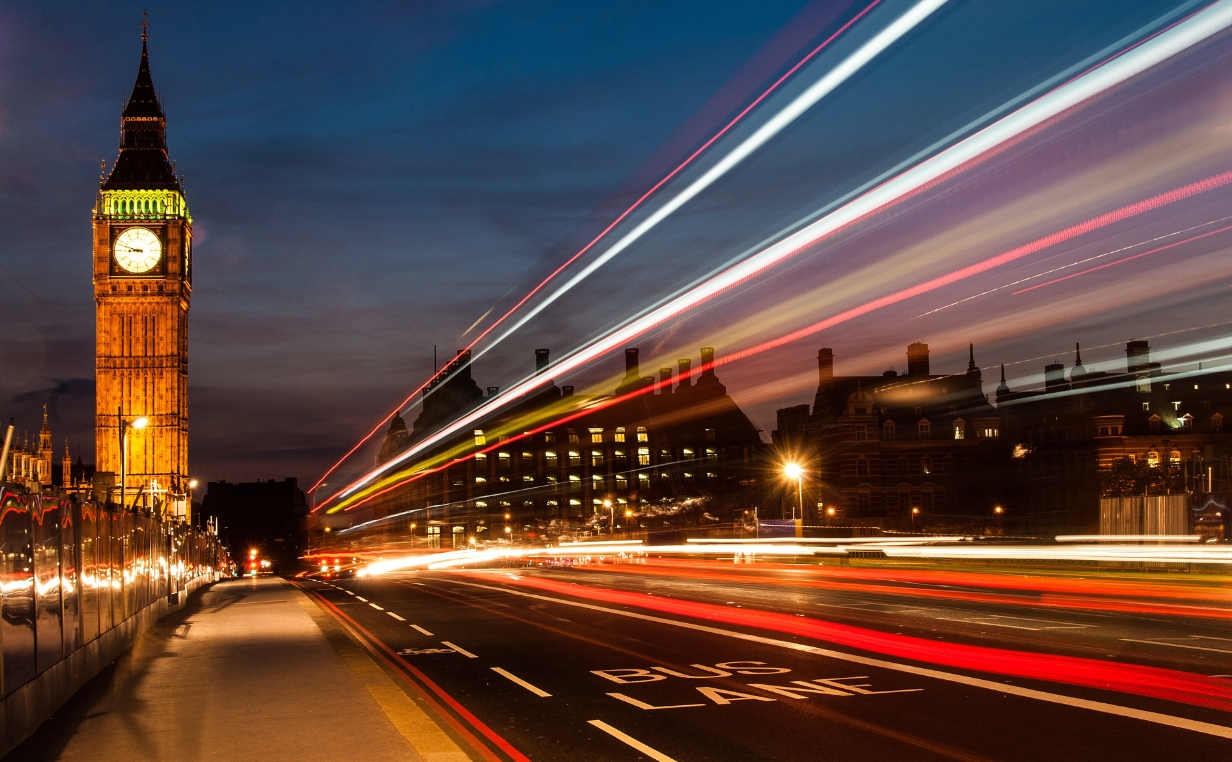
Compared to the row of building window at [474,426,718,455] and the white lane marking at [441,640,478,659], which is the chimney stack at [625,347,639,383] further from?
the white lane marking at [441,640,478,659]

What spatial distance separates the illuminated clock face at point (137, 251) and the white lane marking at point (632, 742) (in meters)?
133

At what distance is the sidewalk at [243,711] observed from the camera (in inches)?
404

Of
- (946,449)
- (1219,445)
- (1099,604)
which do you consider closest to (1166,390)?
(1219,445)

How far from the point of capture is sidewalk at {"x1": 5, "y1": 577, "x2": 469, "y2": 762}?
10.3m

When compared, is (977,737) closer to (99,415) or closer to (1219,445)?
(1219,445)

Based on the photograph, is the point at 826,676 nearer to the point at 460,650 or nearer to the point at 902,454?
the point at 460,650

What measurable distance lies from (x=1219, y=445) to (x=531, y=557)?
5621 cm

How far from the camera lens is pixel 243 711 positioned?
12414 mm

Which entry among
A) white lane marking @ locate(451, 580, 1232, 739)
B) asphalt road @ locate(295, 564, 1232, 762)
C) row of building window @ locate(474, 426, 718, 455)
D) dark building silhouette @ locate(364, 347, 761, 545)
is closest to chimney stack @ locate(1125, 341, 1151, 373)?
dark building silhouette @ locate(364, 347, 761, 545)

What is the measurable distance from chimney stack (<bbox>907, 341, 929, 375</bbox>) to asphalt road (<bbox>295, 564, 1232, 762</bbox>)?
275 ft

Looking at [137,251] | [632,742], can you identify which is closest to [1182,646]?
[632,742]

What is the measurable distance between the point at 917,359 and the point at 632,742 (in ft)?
342

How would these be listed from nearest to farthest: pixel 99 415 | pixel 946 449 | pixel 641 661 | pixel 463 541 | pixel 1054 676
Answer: pixel 1054 676
pixel 641 661
pixel 946 449
pixel 99 415
pixel 463 541

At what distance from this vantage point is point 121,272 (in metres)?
132
